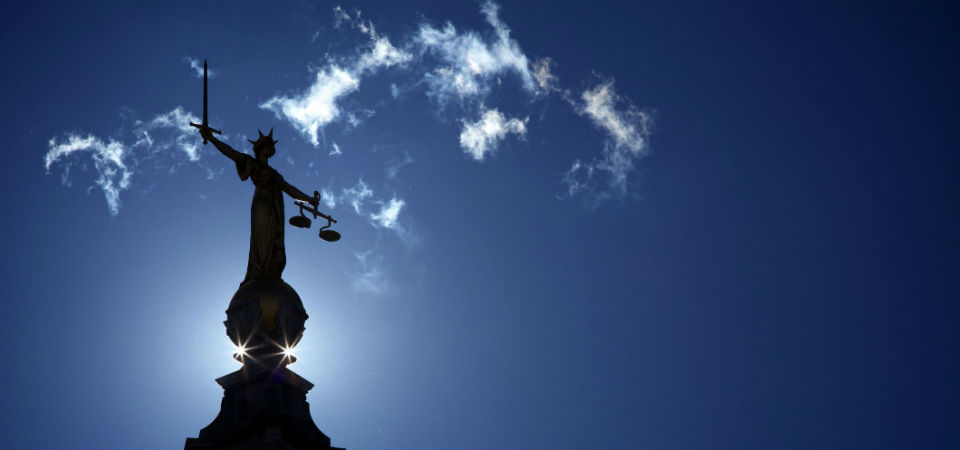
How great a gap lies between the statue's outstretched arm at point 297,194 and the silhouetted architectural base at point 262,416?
13.6 ft

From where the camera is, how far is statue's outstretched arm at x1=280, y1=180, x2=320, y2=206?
1855 cm

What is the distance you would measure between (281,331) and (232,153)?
3.90m

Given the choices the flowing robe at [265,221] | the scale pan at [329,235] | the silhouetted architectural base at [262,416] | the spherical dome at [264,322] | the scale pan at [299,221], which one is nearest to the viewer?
the silhouetted architectural base at [262,416]

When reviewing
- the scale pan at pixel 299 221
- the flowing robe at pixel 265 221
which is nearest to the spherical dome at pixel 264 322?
the flowing robe at pixel 265 221

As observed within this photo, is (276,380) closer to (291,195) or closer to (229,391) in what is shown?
(229,391)

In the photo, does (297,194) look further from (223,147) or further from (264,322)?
(264,322)

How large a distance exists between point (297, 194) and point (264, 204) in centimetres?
107

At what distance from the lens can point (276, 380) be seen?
15703 millimetres

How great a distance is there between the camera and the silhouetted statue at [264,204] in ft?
56.5

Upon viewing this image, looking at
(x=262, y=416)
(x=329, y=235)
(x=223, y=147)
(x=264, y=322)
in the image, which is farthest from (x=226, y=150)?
(x=262, y=416)

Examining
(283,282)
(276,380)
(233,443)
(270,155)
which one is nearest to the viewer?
(233,443)

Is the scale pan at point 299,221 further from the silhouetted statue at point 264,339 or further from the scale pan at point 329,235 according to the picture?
the scale pan at point 329,235

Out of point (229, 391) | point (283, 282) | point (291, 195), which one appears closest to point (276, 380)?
point (229, 391)

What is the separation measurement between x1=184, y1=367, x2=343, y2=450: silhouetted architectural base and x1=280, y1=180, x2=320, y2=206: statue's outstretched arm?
13.6 feet
